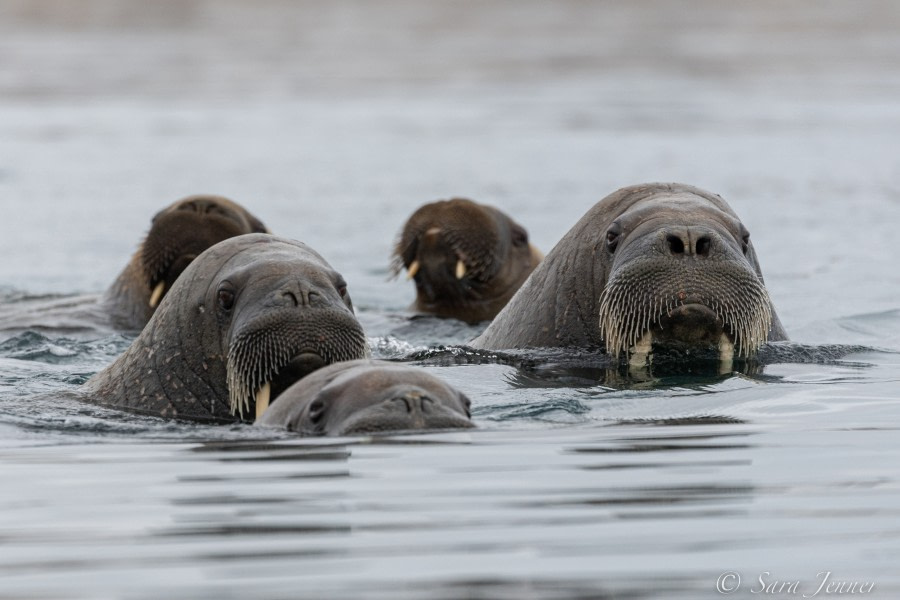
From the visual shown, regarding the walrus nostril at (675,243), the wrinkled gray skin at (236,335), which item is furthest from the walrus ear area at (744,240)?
the wrinkled gray skin at (236,335)

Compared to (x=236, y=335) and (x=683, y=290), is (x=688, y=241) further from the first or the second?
(x=236, y=335)

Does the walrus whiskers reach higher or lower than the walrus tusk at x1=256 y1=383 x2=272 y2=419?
higher

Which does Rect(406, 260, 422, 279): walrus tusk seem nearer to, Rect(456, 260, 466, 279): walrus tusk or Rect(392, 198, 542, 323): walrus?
Rect(392, 198, 542, 323): walrus

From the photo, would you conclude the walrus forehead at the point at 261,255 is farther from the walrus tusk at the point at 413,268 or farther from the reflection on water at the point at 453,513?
the walrus tusk at the point at 413,268

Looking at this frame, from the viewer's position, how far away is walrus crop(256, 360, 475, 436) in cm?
682

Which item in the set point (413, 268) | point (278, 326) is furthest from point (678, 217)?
point (413, 268)

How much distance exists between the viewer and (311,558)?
536cm

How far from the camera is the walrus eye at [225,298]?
25.4 feet

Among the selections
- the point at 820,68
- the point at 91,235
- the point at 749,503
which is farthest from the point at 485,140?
the point at 749,503

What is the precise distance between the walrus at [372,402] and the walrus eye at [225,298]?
703 mm

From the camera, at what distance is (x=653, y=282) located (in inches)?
323

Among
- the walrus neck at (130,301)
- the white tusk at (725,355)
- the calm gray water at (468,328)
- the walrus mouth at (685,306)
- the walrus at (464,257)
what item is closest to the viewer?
the calm gray water at (468,328)

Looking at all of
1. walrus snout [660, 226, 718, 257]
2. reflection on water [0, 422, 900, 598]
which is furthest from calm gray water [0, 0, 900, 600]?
walrus snout [660, 226, 718, 257]

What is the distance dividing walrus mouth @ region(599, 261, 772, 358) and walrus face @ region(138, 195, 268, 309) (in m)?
3.82
